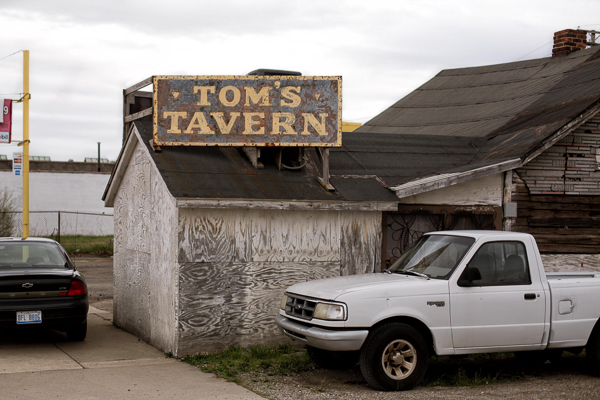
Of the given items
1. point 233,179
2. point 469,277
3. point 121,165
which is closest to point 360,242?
point 233,179

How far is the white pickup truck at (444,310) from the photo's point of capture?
6770mm

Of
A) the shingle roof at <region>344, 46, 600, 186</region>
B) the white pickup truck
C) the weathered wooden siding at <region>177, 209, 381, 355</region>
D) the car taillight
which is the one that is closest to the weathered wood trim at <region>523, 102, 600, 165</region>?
the shingle roof at <region>344, 46, 600, 186</region>

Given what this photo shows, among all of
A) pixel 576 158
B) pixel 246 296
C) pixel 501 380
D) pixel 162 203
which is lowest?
pixel 501 380

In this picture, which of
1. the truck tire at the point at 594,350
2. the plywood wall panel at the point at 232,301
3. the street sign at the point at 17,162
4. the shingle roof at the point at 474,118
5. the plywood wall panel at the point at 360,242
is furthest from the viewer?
the street sign at the point at 17,162

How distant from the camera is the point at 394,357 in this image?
6.84m

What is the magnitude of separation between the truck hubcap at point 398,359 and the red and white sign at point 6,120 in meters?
12.6

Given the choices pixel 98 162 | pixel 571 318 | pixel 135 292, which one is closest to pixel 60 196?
pixel 98 162

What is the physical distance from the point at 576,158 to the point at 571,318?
431cm

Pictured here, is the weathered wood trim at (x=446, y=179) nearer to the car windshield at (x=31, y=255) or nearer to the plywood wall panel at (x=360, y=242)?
the plywood wall panel at (x=360, y=242)

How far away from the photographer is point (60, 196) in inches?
1629

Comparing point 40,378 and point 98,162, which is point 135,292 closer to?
point 40,378

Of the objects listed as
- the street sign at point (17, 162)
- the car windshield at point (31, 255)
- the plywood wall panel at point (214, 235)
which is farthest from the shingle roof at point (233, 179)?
the street sign at point (17, 162)

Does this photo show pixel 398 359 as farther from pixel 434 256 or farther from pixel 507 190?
pixel 507 190

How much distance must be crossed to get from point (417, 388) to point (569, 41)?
1435 cm
